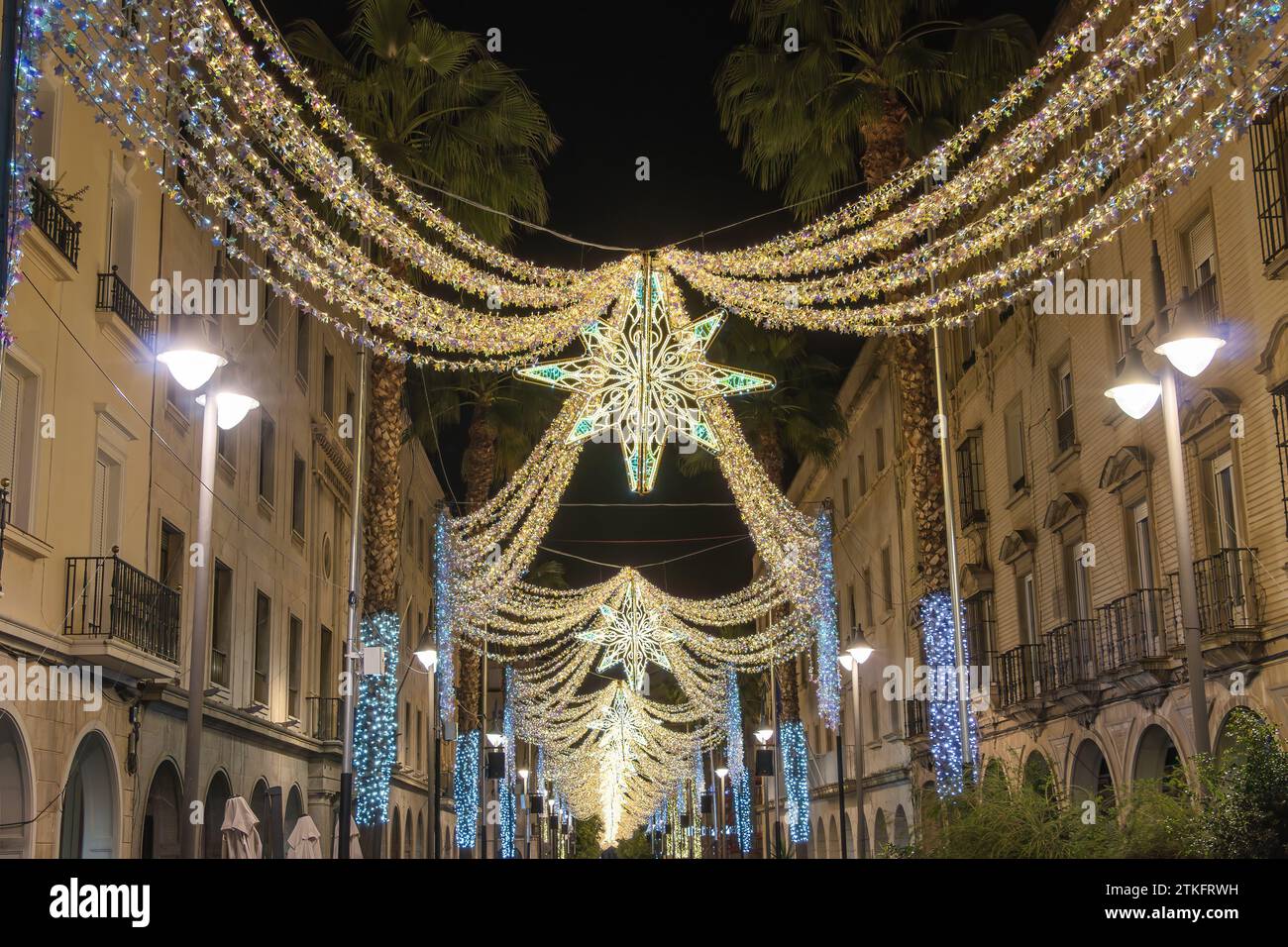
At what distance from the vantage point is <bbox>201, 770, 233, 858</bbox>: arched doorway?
25.0m

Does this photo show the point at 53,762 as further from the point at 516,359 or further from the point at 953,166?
the point at 953,166

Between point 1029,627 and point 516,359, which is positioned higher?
point 516,359

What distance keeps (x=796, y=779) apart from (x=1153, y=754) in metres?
14.0

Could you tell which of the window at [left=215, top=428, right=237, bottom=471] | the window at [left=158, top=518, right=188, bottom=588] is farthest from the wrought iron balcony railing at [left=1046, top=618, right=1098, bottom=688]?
the window at [left=215, top=428, right=237, bottom=471]

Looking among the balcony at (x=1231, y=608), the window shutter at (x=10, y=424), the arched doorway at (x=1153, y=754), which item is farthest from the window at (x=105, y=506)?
the arched doorway at (x=1153, y=754)

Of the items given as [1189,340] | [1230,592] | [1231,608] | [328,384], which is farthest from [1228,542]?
[328,384]

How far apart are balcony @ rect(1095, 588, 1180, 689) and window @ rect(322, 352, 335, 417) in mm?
19650

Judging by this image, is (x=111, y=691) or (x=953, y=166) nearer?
(x=111, y=691)

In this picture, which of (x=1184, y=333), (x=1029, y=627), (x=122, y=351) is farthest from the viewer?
(x=1029, y=627)

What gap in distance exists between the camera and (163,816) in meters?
22.8

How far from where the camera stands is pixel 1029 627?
28.5m

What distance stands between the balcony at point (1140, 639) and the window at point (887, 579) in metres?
18.2
